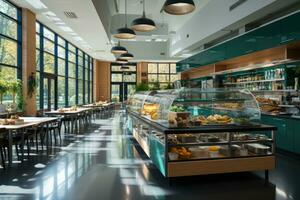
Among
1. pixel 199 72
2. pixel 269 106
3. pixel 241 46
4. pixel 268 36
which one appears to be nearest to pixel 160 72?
pixel 199 72

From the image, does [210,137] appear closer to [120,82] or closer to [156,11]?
[156,11]

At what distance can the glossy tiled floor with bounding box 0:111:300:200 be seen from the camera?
136 inches

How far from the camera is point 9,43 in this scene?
8.57 m

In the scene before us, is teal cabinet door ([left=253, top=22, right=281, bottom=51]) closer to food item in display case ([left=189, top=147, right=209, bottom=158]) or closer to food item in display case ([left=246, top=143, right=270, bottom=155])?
food item in display case ([left=246, top=143, right=270, bottom=155])

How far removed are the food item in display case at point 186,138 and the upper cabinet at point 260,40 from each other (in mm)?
3024

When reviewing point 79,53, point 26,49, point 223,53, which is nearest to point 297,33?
point 223,53

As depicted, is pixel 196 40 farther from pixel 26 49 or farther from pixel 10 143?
pixel 10 143

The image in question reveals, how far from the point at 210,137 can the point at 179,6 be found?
2.29 metres

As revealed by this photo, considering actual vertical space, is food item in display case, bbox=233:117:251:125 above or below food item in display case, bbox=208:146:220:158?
above

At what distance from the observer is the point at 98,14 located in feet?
28.7

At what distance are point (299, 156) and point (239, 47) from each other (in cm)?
333

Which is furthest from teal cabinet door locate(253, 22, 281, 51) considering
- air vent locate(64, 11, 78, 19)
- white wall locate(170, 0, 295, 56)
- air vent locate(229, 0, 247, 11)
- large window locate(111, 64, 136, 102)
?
large window locate(111, 64, 136, 102)

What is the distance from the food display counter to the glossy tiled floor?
23 centimetres

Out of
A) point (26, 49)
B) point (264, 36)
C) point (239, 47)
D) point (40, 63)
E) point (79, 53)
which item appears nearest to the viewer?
point (264, 36)
